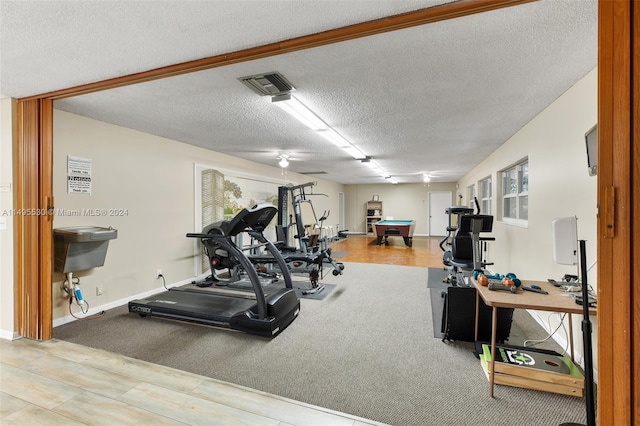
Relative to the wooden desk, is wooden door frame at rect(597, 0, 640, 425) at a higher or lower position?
higher

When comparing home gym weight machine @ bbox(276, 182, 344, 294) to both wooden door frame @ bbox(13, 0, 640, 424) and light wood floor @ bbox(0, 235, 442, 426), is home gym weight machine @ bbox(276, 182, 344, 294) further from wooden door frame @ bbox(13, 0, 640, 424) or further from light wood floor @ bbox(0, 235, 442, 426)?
wooden door frame @ bbox(13, 0, 640, 424)

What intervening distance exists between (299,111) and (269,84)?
67 cm

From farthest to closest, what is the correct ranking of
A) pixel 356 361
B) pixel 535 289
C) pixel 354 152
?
pixel 354 152 → pixel 356 361 → pixel 535 289

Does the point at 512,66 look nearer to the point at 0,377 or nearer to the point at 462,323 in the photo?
the point at 462,323

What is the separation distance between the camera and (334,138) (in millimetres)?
4168

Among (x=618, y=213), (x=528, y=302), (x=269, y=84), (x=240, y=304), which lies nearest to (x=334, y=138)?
(x=269, y=84)

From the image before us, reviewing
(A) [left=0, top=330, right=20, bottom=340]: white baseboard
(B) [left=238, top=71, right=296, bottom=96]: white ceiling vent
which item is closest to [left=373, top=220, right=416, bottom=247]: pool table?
(B) [left=238, top=71, right=296, bottom=96]: white ceiling vent

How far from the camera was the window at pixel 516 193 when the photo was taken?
3.82 meters

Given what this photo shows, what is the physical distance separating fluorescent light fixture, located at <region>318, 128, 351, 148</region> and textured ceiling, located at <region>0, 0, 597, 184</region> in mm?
207

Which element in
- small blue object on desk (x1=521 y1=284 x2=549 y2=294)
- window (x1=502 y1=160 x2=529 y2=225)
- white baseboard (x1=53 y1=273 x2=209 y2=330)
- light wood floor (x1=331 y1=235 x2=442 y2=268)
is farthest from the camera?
light wood floor (x1=331 y1=235 x2=442 y2=268)

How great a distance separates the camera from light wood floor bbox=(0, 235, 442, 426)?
1625mm

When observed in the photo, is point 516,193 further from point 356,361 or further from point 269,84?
point 269,84

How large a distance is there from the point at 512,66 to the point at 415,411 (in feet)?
8.06

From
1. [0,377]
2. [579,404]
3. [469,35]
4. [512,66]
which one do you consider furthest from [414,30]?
[0,377]
